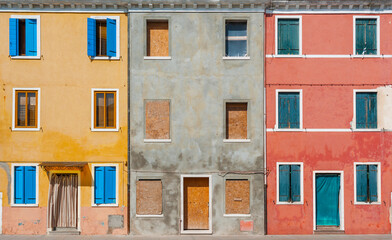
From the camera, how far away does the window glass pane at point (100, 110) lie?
65.2 feet

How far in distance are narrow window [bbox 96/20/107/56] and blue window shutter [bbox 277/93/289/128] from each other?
7.85 meters

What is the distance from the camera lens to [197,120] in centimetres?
1977

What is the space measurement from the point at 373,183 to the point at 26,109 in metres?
15.2

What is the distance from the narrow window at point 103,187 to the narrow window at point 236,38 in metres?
7.29

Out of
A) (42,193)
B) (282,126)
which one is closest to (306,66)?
(282,126)

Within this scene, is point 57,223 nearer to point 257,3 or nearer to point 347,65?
point 257,3

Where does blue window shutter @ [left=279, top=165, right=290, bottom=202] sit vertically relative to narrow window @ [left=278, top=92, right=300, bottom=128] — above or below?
below

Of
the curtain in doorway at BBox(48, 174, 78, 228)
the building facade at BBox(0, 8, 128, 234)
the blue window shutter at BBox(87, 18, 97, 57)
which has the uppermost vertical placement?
the blue window shutter at BBox(87, 18, 97, 57)

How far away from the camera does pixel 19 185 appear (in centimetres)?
1972

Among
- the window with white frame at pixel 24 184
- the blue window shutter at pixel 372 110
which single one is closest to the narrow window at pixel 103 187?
the window with white frame at pixel 24 184

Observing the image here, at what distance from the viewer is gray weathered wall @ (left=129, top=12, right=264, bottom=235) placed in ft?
64.6

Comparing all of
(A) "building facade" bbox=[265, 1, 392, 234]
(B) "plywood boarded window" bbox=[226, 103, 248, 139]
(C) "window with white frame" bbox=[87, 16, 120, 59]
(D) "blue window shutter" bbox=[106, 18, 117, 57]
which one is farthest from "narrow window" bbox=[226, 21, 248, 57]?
(D) "blue window shutter" bbox=[106, 18, 117, 57]

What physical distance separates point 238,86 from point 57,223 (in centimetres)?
969

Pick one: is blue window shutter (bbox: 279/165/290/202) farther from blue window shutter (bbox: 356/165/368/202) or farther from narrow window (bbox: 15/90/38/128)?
narrow window (bbox: 15/90/38/128)
